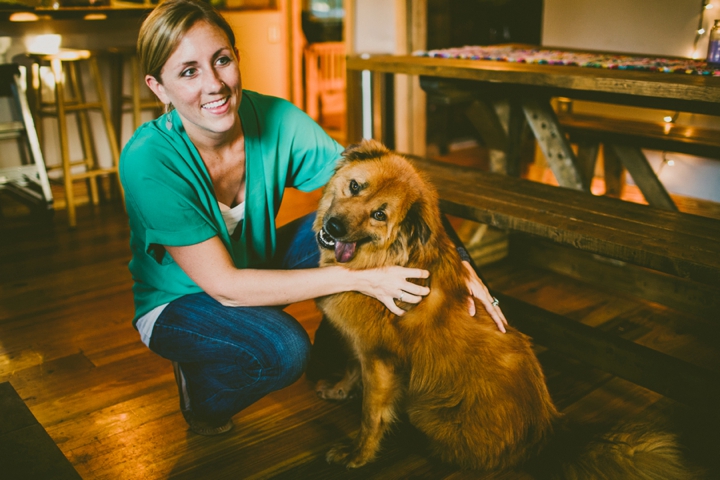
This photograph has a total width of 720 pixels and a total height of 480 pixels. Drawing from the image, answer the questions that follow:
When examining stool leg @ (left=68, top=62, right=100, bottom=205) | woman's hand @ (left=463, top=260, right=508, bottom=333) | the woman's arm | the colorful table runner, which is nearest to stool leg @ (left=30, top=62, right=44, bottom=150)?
stool leg @ (left=68, top=62, right=100, bottom=205)

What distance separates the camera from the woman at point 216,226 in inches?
55.1

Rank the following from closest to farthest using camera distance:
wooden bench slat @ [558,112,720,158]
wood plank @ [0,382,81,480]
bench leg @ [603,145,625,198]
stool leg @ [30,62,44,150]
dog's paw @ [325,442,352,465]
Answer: wood plank @ [0,382,81,480]
dog's paw @ [325,442,352,465]
wooden bench slat @ [558,112,720,158]
bench leg @ [603,145,625,198]
stool leg @ [30,62,44,150]

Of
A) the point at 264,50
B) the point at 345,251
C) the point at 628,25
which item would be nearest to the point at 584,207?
the point at 345,251

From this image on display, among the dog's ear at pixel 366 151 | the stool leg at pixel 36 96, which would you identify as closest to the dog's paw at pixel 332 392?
the dog's ear at pixel 366 151

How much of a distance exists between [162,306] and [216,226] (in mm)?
286

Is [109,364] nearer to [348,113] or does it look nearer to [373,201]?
[373,201]

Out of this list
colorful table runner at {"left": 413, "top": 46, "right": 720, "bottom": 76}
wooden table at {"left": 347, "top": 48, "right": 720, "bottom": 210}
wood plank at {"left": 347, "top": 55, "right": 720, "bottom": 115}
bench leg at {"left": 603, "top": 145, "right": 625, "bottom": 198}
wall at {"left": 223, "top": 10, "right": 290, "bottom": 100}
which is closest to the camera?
wood plank at {"left": 347, "top": 55, "right": 720, "bottom": 115}

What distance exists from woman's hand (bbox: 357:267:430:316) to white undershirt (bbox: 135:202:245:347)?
1.37 feet

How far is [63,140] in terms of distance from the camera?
3.54 meters

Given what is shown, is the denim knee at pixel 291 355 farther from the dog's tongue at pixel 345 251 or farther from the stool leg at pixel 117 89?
the stool leg at pixel 117 89

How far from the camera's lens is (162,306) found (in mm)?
1603

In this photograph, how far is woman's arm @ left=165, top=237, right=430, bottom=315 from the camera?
4.70 ft

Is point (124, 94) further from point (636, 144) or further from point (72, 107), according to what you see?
point (636, 144)

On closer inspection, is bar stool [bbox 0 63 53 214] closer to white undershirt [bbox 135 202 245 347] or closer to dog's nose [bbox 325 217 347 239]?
white undershirt [bbox 135 202 245 347]
